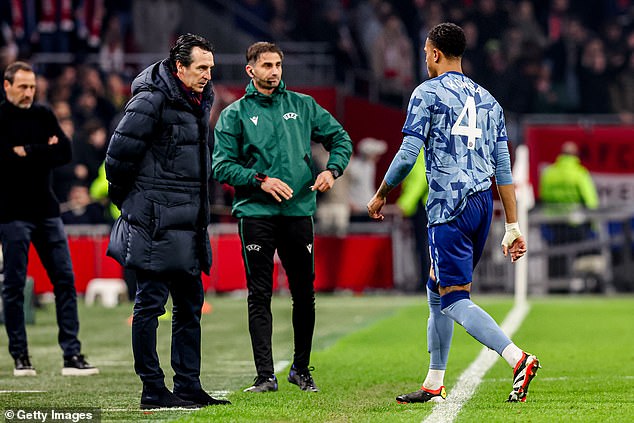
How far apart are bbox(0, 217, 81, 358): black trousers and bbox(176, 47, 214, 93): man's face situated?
118 inches

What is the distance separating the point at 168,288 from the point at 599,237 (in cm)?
1461

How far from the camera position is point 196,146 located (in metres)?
8.12

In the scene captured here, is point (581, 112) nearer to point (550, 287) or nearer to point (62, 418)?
point (550, 287)

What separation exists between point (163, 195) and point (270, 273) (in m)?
1.47

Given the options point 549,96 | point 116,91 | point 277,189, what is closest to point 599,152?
point 549,96

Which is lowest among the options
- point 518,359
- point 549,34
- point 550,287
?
point 550,287

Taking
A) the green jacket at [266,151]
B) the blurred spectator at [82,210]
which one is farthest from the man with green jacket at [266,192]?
the blurred spectator at [82,210]

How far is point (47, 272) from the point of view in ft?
35.0

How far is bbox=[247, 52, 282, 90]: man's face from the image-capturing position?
909cm

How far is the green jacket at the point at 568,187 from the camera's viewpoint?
2214cm

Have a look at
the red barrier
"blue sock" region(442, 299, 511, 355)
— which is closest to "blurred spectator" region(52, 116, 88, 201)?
the red barrier

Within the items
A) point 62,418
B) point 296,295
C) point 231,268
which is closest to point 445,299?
point 296,295

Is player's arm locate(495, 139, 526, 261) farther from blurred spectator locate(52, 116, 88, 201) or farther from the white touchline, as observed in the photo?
blurred spectator locate(52, 116, 88, 201)

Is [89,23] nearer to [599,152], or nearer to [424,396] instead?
[599,152]
